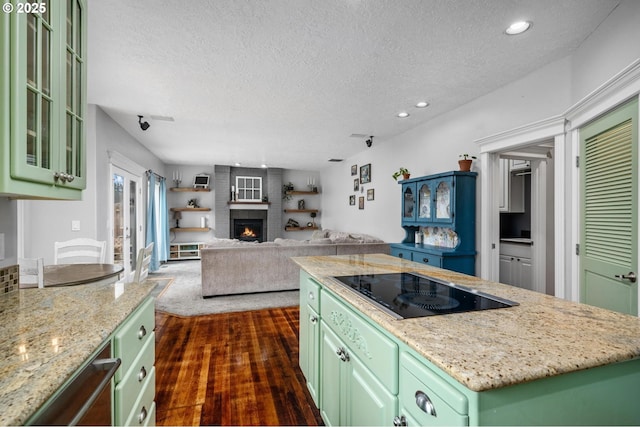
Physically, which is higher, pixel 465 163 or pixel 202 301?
pixel 465 163

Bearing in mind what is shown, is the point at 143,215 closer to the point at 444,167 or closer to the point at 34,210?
the point at 34,210

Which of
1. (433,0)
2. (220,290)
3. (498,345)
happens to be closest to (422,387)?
(498,345)

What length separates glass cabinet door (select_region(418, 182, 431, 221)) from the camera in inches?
147

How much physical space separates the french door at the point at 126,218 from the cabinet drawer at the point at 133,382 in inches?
133

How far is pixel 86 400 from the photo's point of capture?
31.0 inches

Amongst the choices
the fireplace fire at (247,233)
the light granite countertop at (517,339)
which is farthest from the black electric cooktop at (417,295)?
the fireplace fire at (247,233)

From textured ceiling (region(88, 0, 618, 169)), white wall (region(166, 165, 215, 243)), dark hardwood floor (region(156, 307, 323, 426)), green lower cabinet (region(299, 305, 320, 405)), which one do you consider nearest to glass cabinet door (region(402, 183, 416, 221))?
textured ceiling (region(88, 0, 618, 169))

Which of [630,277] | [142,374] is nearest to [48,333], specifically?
[142,374]

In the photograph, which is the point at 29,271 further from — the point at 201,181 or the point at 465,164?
the point at 201,181

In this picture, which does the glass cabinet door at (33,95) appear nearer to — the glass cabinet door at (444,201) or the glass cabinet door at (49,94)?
the glass cabinet door at (49,94)

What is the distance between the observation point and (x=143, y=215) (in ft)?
19.0

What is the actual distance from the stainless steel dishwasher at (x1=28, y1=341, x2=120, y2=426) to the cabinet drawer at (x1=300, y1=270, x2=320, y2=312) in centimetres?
103

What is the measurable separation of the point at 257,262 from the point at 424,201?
2550 millimetres

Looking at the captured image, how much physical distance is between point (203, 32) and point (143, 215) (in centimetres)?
470
